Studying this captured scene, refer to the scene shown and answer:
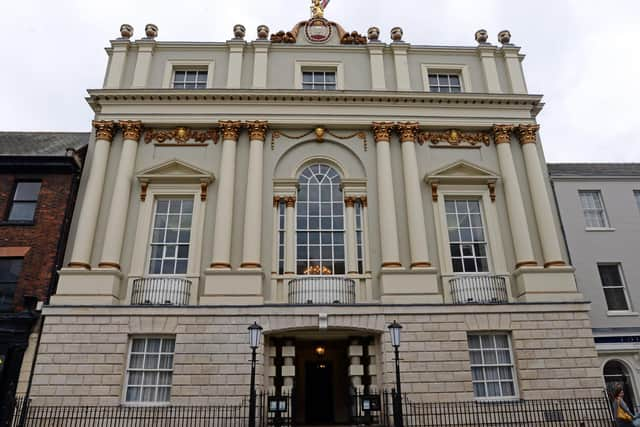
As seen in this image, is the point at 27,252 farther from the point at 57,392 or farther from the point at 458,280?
the point at 458,280

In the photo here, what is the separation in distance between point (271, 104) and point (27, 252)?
9.96 meters

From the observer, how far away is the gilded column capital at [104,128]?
1614cm

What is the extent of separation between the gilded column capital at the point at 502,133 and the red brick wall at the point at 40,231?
16.0m

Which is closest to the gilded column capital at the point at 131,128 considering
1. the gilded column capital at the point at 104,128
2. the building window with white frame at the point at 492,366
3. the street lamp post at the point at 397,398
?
the gilded column capital at the point at 104,128

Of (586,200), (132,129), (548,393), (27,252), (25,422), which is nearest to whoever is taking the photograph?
(25,422)

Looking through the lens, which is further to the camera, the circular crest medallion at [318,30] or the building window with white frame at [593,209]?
the circular crest medallion at [318,30]

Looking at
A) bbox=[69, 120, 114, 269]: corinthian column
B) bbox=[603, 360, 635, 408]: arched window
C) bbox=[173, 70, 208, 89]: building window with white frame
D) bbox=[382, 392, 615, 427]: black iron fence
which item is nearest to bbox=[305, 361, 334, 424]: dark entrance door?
bbox=[382, 392, 615, 427]: black iron fence

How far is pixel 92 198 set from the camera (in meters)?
15.1

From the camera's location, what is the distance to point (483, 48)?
61.0 feet

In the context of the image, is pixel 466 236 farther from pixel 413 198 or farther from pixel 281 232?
pixel 281 232

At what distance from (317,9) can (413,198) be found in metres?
10.6

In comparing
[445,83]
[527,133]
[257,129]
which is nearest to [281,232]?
[257,129]

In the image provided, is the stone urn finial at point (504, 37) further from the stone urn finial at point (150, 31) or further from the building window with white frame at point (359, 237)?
the stone urn finial at point (150, 31)

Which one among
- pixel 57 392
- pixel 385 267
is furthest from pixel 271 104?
pixel 57 392
